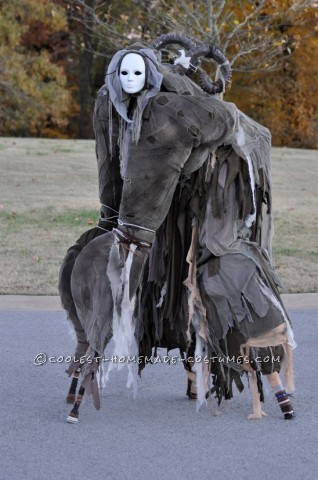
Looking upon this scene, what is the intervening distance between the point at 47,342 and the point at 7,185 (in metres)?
8.61

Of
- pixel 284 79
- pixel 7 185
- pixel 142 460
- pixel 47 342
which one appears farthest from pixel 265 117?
pixel 142 460

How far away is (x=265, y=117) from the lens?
2984 cm

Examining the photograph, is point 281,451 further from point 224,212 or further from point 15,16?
point 15,16

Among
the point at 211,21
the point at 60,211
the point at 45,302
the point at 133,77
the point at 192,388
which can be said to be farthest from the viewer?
the point at 211,21

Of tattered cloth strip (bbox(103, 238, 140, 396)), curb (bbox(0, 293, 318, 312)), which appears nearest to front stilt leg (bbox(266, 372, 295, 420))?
tattered cloth strip (bbox(103, 238, 140, 396))

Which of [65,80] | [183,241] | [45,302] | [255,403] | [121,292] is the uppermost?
[183,241]

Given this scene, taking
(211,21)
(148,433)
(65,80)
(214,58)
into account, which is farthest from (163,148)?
(65,80)

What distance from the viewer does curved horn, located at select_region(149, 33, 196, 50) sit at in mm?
4461

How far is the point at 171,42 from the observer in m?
4.58

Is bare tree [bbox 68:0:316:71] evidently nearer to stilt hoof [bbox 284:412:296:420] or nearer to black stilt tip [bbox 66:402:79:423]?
stilt hoof [bbox 284:412:296:420]

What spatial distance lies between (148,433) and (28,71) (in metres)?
26.2

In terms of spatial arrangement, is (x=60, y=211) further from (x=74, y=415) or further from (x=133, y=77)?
(x=133, y=77)

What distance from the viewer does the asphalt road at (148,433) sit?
3688mm

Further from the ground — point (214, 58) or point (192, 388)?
point (214, 58)
